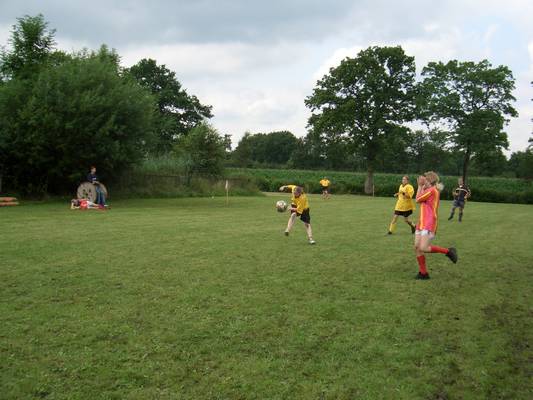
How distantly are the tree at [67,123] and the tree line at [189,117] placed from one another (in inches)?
2.1

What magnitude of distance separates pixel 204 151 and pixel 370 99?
25.5 meters

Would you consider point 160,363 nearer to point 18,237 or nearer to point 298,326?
point 298,326

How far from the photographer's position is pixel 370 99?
5228 centimetres

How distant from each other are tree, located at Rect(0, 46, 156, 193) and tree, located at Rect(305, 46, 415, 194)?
3215cm

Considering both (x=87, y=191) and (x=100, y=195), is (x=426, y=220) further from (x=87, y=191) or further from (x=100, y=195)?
(x=87, y=191)

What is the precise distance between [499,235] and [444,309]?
10272 mm

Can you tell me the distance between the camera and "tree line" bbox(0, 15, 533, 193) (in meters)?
22.7

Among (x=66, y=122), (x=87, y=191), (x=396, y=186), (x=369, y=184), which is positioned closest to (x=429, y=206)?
(x=87, y=191)

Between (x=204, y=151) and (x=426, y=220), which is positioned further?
(x=204, y=151)

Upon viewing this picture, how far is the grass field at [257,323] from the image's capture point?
13.5 feet

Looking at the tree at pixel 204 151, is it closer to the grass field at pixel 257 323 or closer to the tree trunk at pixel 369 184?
the tree trunk at pixel 369 184

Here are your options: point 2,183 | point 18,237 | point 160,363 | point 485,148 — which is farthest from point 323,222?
point 485,148

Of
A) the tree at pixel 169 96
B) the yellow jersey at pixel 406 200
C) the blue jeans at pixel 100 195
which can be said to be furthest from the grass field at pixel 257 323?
the tree at pixel 169 96

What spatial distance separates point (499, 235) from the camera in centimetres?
1527
